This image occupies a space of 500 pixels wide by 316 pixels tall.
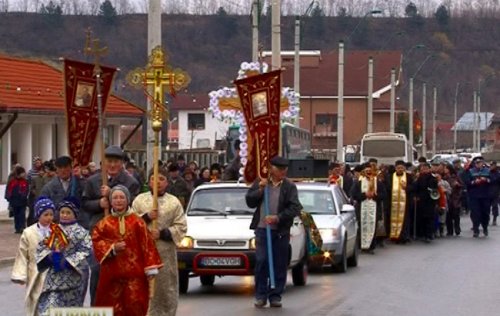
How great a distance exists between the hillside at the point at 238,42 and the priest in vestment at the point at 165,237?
38.8 metres

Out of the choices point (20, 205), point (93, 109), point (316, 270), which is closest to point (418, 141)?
point (20, 205)

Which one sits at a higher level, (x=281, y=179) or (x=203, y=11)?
(x=203, y=11)

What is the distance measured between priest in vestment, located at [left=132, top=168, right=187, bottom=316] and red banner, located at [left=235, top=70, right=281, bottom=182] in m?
4.29

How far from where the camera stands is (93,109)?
52.4 ft

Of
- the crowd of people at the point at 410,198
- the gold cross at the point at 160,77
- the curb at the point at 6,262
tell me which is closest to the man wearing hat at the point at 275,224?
the gold cross at the point at 160,77

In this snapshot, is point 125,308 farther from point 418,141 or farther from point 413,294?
point 418,141

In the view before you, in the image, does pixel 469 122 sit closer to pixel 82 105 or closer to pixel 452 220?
pixel 452 220

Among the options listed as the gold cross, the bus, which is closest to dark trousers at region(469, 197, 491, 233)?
the bus

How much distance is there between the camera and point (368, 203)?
89.7ft

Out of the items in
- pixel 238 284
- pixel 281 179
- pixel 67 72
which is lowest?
pixel 238 284

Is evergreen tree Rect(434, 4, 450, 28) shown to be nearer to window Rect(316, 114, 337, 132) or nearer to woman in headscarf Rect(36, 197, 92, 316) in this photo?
window Rect(316, 114, 337, 132)

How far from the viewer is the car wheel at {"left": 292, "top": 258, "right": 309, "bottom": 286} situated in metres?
19.5

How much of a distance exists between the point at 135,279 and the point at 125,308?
27cm

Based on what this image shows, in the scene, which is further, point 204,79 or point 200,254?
point 204,79
